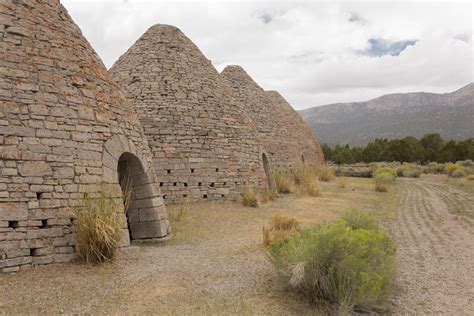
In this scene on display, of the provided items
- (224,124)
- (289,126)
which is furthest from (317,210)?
(289,126)

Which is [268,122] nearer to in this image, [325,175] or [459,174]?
[325,175]

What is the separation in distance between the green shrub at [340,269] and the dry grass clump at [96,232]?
2.35m

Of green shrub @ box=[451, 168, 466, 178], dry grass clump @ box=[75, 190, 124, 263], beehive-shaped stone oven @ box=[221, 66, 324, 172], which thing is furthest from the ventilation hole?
green shrub @ box=[451, 168, 466, 178]

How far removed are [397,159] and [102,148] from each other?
37088 mm

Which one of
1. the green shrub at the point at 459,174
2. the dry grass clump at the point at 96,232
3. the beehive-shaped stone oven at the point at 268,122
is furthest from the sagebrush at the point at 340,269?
the green shrub at the point at 459,174

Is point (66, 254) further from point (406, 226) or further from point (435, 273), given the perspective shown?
point (406, 226)

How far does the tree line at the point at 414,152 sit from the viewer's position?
3488 centimetres

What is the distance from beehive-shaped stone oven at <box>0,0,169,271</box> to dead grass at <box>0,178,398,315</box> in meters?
0.55

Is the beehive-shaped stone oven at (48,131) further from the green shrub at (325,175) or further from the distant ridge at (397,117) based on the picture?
the distant ridge at (397,117)

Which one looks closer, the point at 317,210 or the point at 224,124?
the point at 317,210

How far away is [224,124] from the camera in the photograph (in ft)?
41.2

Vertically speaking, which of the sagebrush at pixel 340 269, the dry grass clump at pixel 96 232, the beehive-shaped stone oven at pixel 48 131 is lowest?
the sagebrush at pixel 340 269

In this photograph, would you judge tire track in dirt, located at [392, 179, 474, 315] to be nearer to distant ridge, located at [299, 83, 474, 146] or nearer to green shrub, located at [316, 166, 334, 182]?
green shrub, located at [316, 166, 334, 182]

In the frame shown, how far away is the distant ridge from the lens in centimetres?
7550
